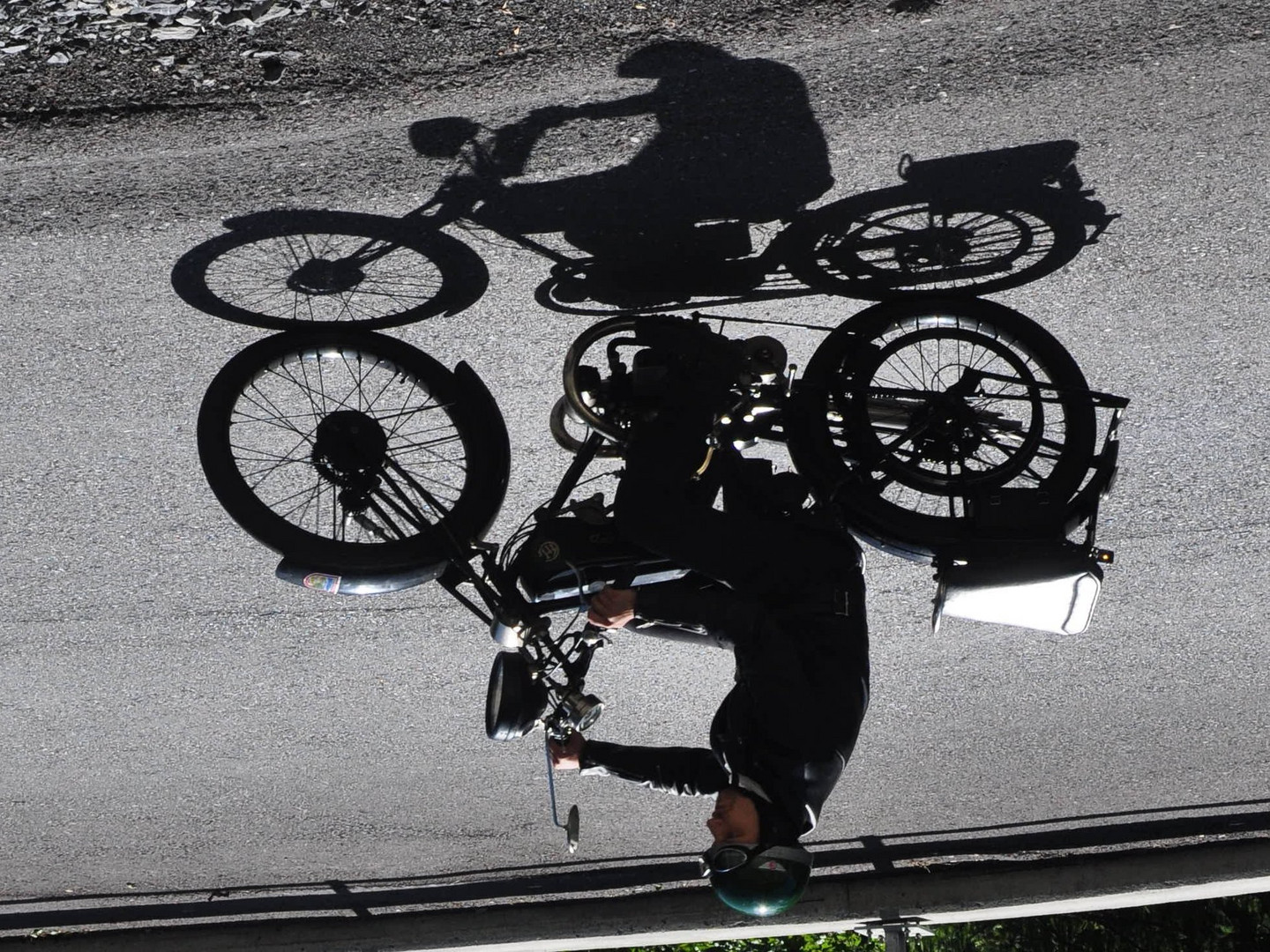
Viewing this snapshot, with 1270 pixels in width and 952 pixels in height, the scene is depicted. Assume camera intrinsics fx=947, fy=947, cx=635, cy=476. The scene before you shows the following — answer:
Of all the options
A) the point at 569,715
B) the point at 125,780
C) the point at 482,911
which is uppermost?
the point at 569,715

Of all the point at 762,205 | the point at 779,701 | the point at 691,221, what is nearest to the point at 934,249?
the point at 762,205

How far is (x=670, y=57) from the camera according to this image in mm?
5176

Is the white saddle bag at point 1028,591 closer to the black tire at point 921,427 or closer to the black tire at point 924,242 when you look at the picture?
the black tire at point 921,427

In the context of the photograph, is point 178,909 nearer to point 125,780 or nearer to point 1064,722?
point 125,780

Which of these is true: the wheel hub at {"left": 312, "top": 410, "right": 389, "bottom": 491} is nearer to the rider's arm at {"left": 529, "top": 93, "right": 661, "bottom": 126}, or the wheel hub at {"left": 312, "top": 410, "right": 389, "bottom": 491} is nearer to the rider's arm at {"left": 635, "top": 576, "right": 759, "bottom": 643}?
the rider's arm at {"left": 635, "top": 576, "right": 759, "bottom": 643}

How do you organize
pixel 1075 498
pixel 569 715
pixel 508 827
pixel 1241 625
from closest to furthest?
pixel 569 715 → pixel 1075 498 → pixel 1241 625 → pixel 508 827

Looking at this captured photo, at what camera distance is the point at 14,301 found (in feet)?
17.5

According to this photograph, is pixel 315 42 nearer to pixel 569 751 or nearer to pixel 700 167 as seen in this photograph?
pixel 700 167

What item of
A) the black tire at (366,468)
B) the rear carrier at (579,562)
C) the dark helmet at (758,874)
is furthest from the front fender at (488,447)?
the dark helmet at (758,874)

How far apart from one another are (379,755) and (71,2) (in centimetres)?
463

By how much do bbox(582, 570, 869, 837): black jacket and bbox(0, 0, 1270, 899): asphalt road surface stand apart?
1.87 meters

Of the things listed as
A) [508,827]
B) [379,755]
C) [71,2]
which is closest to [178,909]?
[379,755]

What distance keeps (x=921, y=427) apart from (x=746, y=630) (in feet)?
4.13

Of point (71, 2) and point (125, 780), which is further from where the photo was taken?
point (125, 780)
